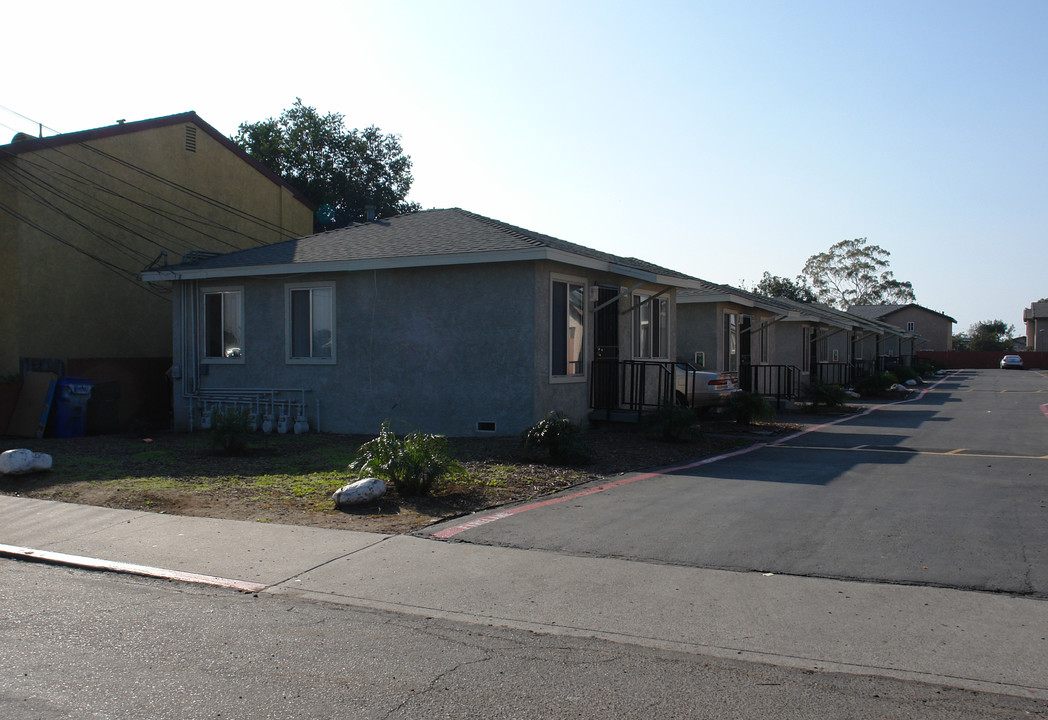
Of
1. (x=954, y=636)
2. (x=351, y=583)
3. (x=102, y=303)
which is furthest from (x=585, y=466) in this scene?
(x=102, y=303)

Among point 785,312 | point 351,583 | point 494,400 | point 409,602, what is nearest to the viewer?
point 409,602

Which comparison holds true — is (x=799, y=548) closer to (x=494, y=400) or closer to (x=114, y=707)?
(x=114, y=707)

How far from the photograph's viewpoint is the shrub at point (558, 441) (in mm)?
10930

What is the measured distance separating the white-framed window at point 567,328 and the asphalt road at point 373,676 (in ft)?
29.1

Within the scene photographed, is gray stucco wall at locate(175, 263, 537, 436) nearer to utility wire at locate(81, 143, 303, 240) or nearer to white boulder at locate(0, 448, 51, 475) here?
white boulder at locate(0, 448, 51, 475)

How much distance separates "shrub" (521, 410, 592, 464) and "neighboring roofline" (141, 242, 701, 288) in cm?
300

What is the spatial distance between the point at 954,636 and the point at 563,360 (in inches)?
383

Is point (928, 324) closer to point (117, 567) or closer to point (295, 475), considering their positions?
point (295, 475)

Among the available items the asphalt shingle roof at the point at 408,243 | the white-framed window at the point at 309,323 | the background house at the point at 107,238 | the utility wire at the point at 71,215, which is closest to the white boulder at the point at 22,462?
the white-framed window at the point at 309,323

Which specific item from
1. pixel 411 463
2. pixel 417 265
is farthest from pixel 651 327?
pixel 411 463

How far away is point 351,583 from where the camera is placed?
588cm

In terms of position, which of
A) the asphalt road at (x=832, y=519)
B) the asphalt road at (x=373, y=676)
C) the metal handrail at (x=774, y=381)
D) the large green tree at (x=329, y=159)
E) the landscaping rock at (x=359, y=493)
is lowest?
the asphalt road at (x=373, y=676)

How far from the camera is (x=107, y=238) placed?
19.9 meters

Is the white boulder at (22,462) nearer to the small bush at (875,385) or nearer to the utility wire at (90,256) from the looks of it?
the utility wire at (90,256)
